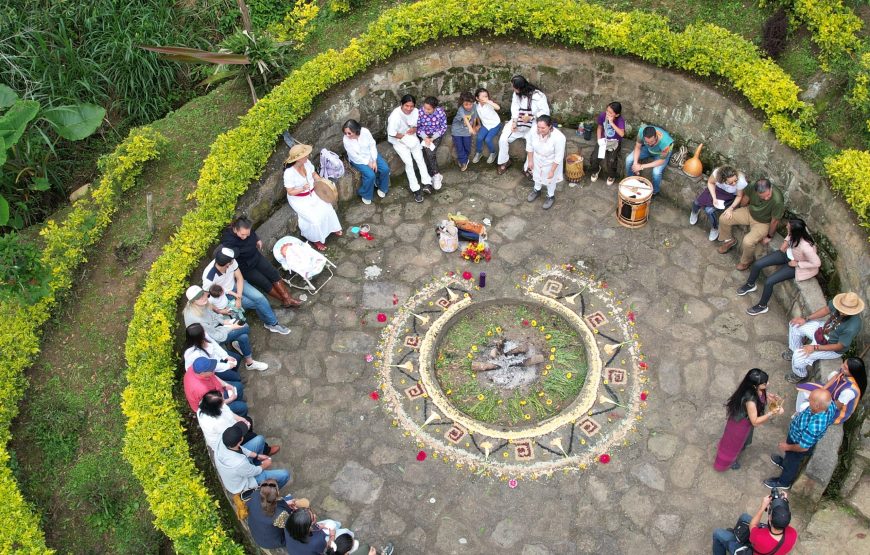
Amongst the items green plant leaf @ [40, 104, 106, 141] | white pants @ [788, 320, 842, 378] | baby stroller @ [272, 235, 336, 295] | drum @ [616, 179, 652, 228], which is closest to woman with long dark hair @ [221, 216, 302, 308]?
baby stroller @ [272, 235, 336, 295]

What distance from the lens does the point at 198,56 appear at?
35.4 ft

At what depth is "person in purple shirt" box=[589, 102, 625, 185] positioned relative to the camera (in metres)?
11.0

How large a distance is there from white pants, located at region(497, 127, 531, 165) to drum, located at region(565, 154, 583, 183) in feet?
2.74

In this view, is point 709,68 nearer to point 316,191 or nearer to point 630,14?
point 630,14

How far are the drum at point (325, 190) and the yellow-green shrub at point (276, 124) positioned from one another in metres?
0.94

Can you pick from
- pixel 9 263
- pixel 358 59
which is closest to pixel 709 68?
pixel 358 59

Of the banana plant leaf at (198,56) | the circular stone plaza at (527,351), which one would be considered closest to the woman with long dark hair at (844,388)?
the circular stone plaza at (527,351)

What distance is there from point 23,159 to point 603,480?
10.4m

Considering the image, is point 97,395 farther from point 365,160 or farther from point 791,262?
point 791,262

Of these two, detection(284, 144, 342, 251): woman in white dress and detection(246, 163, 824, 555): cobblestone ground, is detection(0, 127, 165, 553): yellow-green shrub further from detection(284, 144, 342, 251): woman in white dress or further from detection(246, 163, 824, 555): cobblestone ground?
detection(246, 163, 824, 555): cobblestone ground

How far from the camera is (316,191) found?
10.8m

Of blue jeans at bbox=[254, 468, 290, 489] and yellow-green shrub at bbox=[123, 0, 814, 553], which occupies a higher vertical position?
yellow-green shrub at bbox=[123, 0, 814, 553]

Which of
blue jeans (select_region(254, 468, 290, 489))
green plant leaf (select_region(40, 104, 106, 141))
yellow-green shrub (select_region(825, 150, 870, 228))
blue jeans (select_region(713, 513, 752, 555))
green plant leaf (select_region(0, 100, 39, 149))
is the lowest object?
blue jeans (select_region(254, 468, 290, 489))

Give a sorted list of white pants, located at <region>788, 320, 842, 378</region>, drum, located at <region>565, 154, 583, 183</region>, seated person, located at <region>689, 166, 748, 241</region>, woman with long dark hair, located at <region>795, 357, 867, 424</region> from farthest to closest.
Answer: drum, located at <region>565, 154, 583, 183</region> → seated person, located at <region>689, 166, 748, 241</region> → white pants, located at <region>788, 320, 842, 378</region> → woman with long dark hair, located at <region>795, 357, 867, 424</region>
